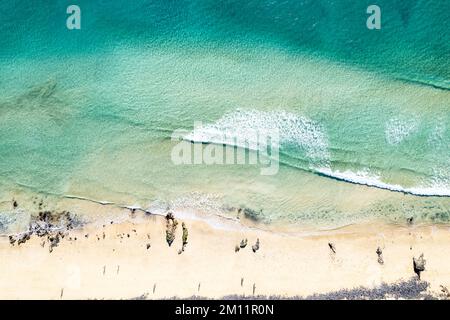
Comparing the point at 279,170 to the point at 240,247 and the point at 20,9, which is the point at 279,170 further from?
the point at 20,9

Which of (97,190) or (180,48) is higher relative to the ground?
(180,48)

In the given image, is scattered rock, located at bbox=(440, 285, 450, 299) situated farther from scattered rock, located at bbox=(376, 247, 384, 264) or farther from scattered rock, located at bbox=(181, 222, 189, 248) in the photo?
scattered rock, located at bbox=(181, 222, 189, 248)

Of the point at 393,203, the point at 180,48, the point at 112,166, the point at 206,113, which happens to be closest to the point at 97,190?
the point at 112,166

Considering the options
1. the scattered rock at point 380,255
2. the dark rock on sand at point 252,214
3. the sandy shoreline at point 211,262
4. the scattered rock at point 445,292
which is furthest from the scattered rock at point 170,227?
the scattered rock at point 445,292

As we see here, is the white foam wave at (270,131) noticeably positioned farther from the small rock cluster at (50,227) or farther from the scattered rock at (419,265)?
the small rock cluster at (50,227)

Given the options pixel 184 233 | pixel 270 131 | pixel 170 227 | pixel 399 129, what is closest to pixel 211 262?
pixel 184 233

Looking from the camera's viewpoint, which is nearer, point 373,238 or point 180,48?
point 373,238
